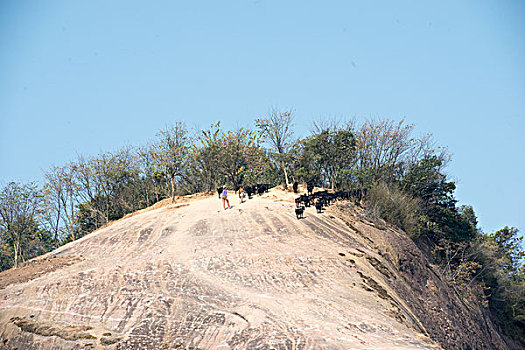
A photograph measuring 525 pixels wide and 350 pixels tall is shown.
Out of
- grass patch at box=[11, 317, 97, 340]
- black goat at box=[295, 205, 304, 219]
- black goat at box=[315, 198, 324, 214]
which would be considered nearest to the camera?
grass patch at box=[11, 317, 97, 340]

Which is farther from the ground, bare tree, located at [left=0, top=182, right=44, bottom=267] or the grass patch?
bare tree, located at [left=0, top=182, right=44, bottom=267]

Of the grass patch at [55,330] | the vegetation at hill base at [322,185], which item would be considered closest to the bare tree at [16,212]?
the vegetation at hill base at [322,185]

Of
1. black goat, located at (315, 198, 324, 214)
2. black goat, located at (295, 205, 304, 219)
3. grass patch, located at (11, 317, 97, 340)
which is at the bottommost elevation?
grass patch, located at (11, 317, 97, 340)

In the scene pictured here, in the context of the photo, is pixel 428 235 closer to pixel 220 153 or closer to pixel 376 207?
pixel 376 207

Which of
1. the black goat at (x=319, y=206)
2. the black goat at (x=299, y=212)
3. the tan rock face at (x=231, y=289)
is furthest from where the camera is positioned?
the black goat at (x=319, y=206)

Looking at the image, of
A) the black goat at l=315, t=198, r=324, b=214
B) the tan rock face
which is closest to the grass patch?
the tan rock face

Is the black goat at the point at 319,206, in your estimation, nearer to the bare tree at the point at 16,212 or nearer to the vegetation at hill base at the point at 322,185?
the vegetation at hill base at the point at 322,185

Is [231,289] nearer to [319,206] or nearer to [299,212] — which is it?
[299,212]

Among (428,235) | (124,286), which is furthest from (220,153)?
(124,286)

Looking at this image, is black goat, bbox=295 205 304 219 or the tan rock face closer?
the tan rock face

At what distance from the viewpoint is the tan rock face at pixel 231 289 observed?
675 inches

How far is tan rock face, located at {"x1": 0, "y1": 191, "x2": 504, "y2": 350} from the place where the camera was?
17.1 metres

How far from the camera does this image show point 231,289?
20969 millimetres

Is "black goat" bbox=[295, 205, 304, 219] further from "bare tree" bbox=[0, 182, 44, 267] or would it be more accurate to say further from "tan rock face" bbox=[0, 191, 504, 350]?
"bare tree" bbox=[0, 182, 44, 267]
